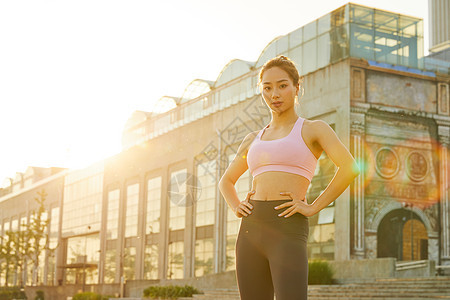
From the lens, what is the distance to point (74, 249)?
74.8 m

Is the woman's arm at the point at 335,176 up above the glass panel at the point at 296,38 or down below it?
below

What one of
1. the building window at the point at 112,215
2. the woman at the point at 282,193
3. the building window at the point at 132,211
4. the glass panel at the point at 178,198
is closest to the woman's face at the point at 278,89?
the woman at the point at 282,193

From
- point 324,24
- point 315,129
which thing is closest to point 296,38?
point 324,24

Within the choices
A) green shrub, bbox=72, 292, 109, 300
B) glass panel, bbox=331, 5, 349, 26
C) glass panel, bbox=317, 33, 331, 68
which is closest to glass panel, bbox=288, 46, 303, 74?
glass panel, bbox=317, 33, 331, 68

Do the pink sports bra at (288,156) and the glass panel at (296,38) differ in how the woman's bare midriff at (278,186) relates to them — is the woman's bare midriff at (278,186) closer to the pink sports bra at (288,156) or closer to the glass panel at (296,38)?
the pink sports bra at (288,156)

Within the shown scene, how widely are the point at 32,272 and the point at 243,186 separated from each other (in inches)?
1969

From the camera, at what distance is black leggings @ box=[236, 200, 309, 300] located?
3.64m

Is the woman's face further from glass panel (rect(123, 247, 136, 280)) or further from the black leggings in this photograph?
glass panel (rect(123, 247, 136, 280))

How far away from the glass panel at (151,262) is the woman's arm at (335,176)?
5141 cm

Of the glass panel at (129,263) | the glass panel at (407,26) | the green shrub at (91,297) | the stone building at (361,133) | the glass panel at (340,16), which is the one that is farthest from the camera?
the glass panel at (129,263)

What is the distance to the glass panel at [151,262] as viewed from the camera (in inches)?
2153

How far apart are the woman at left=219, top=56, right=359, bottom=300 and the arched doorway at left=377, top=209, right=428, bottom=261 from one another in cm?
3218

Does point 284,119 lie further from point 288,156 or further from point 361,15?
point 361,15

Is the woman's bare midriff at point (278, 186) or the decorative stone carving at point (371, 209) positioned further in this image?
the decorative stone carving at point (371, 209)
